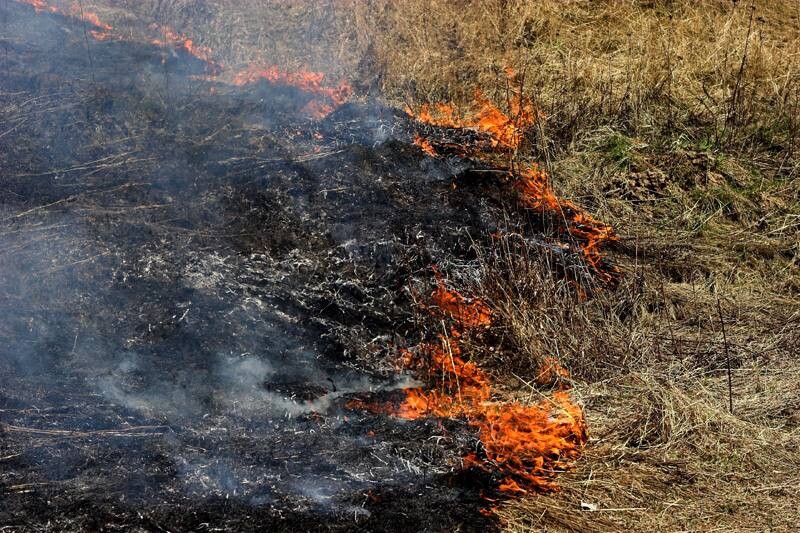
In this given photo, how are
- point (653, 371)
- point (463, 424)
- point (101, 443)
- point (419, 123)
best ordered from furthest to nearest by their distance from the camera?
point (419, 123), point (653, 371), point (463, 424), point (101, 443)

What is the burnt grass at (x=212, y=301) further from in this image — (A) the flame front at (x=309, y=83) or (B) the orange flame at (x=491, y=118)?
(B) the orange flame at (x=491, y=118)

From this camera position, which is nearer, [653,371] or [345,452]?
[345,452]

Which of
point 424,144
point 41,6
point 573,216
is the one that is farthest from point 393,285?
point 41,6

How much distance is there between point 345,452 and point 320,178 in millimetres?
2853

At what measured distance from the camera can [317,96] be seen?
27.0 feet

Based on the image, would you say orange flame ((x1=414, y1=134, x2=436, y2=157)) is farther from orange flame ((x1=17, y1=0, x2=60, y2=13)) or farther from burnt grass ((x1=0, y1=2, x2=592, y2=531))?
orange flame ((x1=17, y1=0, x2=60, y2=13))

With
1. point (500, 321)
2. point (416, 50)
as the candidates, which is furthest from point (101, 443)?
point (416, 50)

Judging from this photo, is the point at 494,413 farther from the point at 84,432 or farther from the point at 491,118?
the point at 491,118

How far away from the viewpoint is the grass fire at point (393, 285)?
14.4ft

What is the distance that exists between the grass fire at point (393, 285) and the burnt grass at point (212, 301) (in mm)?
21

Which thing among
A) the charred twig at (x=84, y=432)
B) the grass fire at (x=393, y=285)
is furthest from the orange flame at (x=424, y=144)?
the charred twig at (x=84, y=432)

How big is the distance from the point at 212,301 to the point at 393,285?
140cm

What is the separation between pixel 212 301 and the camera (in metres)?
5.48

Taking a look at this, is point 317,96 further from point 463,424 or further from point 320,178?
point 463,424
